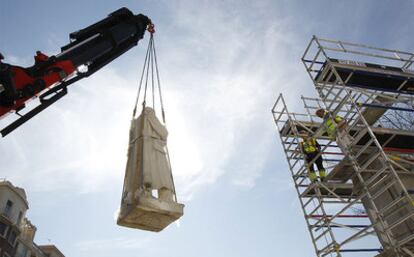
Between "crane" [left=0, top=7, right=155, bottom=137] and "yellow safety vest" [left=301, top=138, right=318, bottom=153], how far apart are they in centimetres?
594

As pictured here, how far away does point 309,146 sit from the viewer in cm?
1090

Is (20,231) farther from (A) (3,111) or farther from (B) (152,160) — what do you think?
(B) (152,160)

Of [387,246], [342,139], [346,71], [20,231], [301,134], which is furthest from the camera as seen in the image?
[20,231]

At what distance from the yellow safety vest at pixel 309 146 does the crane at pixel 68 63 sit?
5938mm

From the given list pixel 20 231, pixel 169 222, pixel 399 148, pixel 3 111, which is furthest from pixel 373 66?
pixel 20 231

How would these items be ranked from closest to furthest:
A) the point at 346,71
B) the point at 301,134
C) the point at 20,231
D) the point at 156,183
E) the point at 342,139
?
1. the point at 156,183
2. the point at 342,139
3. the point at 346,71
4. the point at 301,134
5. the point at 20,231

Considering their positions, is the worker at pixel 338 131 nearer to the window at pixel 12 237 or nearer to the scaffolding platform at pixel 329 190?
the scaffolding platform at pixel 329 190

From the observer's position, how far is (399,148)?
1126 cm

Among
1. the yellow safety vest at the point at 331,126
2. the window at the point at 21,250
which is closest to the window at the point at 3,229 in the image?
the window at the point at 21,250

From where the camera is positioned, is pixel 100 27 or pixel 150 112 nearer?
pixel 150 112

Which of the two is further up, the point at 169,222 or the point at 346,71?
the point at 346,71

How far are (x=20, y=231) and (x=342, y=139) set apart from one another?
28.6m

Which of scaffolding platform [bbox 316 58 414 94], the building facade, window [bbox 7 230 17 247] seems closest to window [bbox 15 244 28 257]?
the building facade

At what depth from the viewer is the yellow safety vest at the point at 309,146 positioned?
35.5ft
